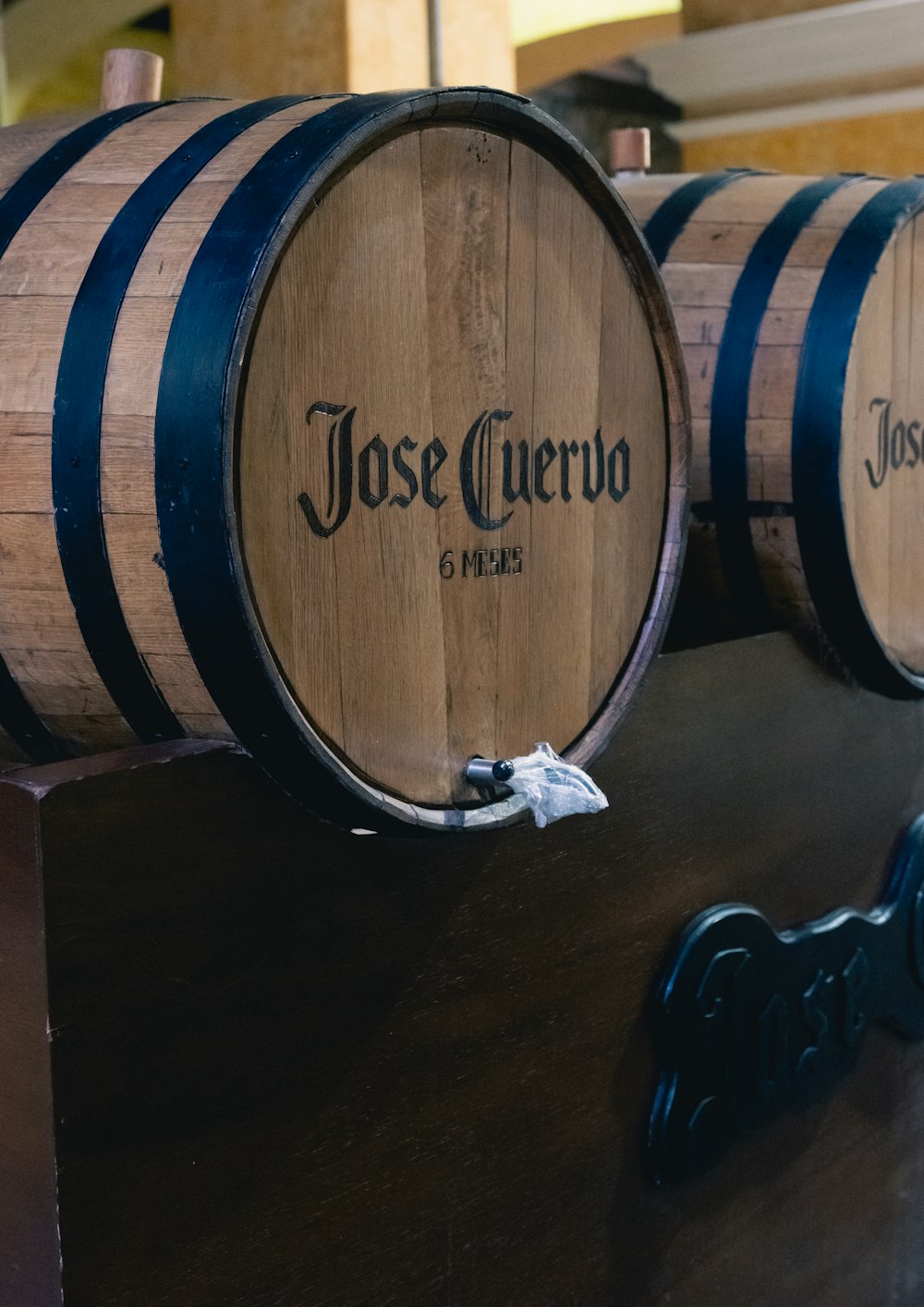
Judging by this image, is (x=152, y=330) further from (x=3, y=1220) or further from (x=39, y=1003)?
(x=3, y=1220)

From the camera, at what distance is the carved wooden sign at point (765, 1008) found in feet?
5.60

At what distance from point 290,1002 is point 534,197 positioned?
2.58 feet

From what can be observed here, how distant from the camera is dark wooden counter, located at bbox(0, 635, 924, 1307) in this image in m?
1.09

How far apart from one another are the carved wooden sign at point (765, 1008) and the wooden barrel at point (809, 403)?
367 millimetres

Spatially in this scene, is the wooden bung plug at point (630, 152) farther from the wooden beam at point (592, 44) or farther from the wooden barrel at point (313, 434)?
the wooden beam at point (592, 44)

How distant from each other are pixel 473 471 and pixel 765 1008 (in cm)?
90

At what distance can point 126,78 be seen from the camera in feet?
5.02

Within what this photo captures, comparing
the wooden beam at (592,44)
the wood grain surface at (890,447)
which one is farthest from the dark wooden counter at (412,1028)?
the wooden beam at (592,44)

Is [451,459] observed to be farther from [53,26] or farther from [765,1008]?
[53,26]

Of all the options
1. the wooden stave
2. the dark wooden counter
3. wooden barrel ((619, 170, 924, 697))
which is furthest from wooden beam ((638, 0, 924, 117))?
the wooden stave

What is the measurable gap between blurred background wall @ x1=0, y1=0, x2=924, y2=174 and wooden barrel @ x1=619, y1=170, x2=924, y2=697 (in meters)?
1.60

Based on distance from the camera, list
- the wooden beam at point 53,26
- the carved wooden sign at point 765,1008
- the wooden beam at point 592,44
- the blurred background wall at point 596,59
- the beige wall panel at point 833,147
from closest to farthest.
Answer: the carved wooden sign at point 765,1008, the blurred background wall at point 596,59, the beige wall panel at point 833,147, the wooden beam at point 592,44, the wooden beam at point 53,26

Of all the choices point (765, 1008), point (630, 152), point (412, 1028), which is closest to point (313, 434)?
point (412, 1028)

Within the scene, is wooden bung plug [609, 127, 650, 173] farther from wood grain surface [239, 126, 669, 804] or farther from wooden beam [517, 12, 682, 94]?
wooden beam [517, 12, 682, 94]
